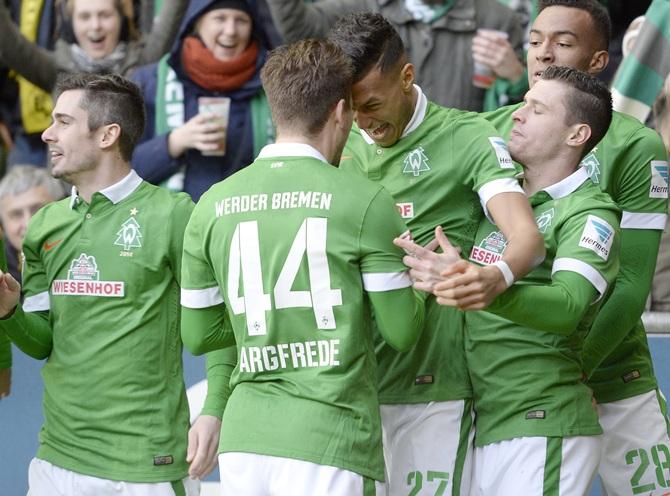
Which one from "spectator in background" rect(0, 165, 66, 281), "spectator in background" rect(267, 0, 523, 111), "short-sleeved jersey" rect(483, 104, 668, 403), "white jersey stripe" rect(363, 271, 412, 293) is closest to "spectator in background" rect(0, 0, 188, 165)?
"spectator in background" rect(0, 165, 66, 281)

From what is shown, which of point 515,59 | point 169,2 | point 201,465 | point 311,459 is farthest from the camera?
point 169,2

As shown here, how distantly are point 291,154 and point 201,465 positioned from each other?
1008 millimetres

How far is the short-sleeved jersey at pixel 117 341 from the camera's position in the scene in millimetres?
4473

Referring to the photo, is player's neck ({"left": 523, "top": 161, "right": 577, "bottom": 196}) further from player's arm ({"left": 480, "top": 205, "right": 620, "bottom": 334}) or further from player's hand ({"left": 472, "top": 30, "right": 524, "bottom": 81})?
player's hand ({"left": 472, "top": 30, "right": 524, "bottom": 81})

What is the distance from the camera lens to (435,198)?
4145 mm

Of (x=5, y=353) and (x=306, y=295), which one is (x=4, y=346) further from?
(x=306, y=295)

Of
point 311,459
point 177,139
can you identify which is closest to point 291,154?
point 311,459

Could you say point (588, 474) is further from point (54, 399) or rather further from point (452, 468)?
point (54, 399)

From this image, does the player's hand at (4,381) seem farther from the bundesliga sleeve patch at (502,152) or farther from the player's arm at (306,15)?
the player's arm at (306,15)

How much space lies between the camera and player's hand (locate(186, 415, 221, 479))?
402cm

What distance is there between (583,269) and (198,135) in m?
3.12

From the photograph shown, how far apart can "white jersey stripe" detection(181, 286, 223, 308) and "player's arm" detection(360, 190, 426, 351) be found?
469 millimetres

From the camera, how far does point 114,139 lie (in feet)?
15.1

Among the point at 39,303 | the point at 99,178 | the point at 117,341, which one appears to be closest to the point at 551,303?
the point at 117,341
